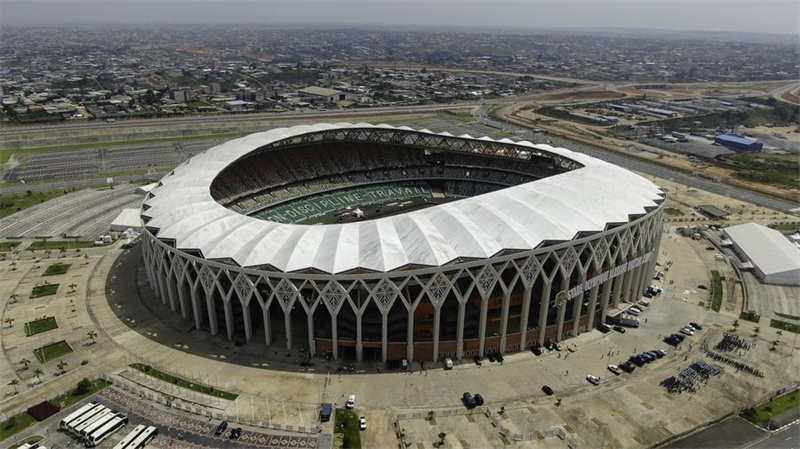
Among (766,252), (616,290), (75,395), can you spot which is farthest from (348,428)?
(766,252)

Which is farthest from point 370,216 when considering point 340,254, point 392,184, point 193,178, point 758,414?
point 758,414

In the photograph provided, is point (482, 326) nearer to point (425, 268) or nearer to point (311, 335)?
point (425, 268)

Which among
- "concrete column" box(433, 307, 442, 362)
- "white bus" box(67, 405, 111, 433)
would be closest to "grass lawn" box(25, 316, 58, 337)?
"white bus" box(67, 405, 111, 433)

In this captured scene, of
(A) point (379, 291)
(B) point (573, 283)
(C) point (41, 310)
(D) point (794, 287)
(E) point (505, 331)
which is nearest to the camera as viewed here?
(A) point (379, 291)

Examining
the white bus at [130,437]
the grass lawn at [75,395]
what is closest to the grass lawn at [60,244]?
the grass lawn at [75,395]

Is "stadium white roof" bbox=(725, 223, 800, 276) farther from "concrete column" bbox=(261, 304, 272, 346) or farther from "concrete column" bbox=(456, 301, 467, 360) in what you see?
"concrete column" bbox=(261, 304, 272, 346)

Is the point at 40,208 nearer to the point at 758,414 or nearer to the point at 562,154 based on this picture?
the point at 562,154

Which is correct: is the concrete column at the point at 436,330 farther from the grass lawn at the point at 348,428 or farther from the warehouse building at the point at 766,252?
the warehouse building at the point at 766,252
